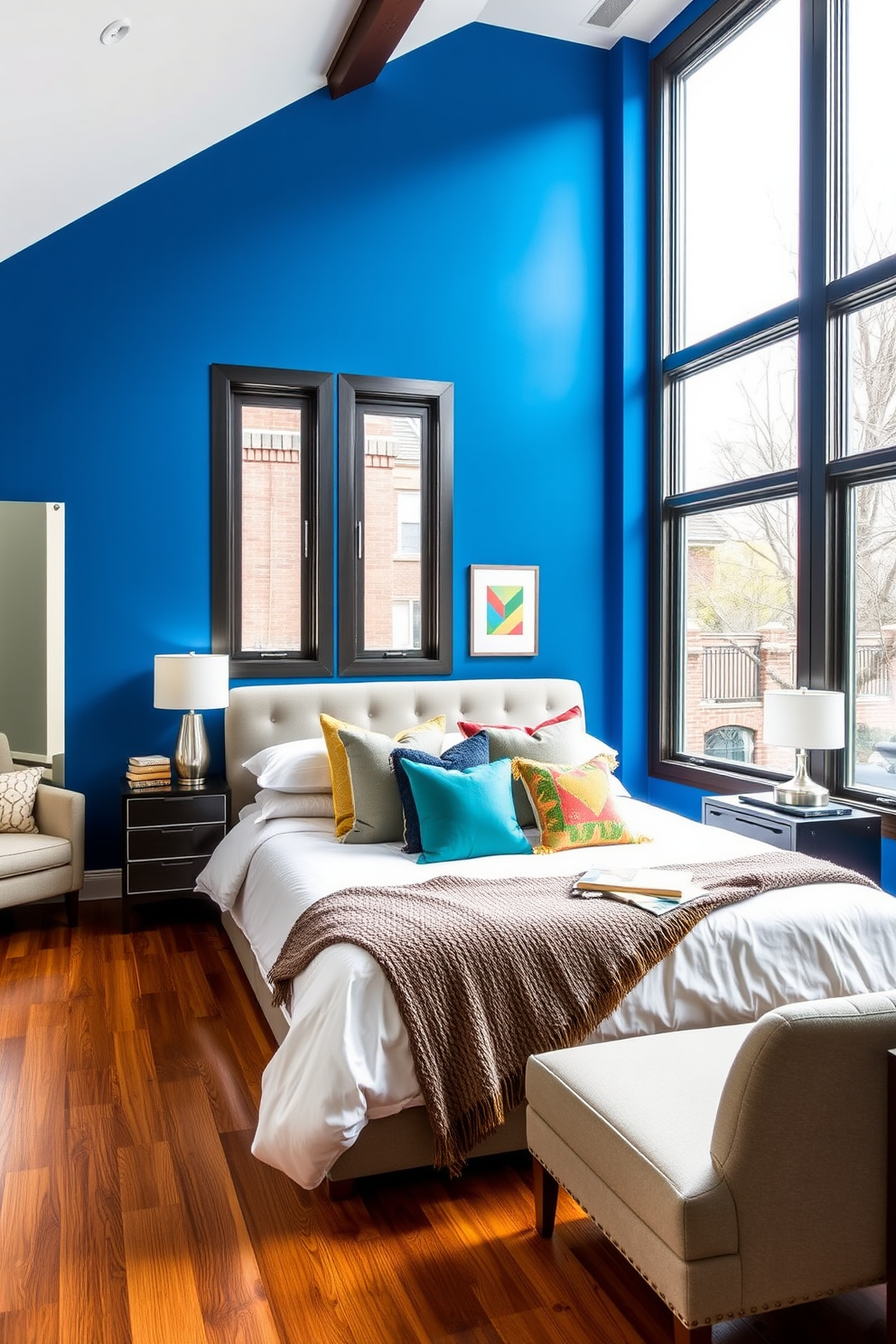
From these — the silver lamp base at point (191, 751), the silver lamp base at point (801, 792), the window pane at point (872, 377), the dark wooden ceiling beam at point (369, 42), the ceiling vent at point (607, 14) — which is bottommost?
the silver lamp base at point (801, 792)

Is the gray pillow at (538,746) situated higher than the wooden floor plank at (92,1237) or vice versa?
the gray pillow at (538,746)

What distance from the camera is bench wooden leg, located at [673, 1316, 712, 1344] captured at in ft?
5.24

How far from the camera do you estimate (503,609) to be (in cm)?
509

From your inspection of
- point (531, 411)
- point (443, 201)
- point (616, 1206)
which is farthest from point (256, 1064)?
point (443, 201)

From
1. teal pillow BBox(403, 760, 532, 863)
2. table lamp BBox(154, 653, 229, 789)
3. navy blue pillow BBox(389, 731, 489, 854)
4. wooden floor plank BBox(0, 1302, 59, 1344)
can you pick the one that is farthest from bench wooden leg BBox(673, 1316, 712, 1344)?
table lamp BBox(154, 653, 229, 789)

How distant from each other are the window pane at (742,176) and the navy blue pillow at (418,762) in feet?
8.07

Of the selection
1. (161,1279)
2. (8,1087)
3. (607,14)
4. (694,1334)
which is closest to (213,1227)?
(161,1279)

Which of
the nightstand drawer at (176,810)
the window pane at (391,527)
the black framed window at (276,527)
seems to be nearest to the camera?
the nightstand drawer at (176,810)

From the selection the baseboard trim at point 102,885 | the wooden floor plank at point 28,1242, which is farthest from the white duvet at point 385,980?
the baseboard trim at point 102,885

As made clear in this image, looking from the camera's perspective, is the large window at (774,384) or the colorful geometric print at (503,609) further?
the colorful geometric print at (503,609)

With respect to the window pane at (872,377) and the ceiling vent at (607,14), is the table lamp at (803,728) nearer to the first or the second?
the window pane at (872,377)

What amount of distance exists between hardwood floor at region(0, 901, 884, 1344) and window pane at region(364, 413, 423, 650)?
239cm

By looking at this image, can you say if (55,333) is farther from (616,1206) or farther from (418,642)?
(616,1206)

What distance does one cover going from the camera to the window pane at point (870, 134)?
3.82 m
